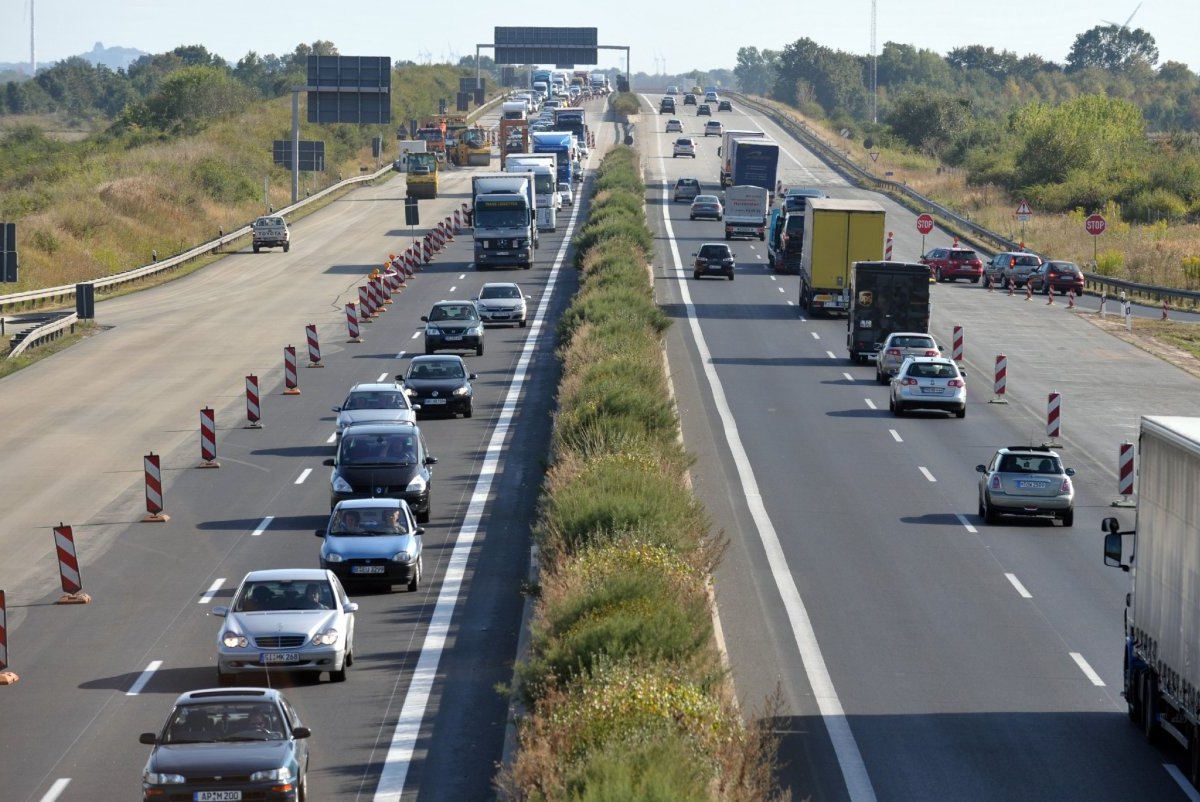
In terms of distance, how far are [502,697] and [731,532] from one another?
1067 cm

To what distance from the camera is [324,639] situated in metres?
21.5

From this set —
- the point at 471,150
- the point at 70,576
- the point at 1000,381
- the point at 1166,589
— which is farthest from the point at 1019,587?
the point at 471,150

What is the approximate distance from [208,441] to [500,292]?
24341 mm

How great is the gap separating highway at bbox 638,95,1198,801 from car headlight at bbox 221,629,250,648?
5.60 meters

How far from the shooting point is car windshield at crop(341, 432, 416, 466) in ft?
103

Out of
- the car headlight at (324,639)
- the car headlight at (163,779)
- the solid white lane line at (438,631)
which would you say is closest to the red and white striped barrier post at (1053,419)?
the solid white lane line at (438,631)

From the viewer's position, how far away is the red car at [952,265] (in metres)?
78.2

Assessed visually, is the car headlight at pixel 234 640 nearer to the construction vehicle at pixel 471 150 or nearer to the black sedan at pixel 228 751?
the black sedan at pixel 228 751

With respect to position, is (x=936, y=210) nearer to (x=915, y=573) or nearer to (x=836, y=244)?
(x=836, y=244)

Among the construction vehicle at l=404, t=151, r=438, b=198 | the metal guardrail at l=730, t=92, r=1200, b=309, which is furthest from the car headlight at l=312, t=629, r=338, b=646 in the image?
the construction vehicle at l=404, t=151, r=438, b=198

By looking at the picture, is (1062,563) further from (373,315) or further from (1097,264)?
(1097,264)

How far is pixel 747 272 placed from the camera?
80.5 m

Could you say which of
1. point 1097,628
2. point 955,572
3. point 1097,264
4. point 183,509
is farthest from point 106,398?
point 1097,264

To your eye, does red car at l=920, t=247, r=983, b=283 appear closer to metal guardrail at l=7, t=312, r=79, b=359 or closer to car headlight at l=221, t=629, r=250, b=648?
metal guardrail at l=7, t=312, r=79, b=359
